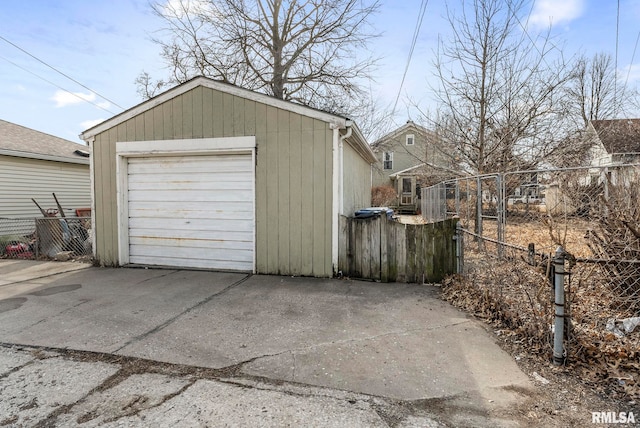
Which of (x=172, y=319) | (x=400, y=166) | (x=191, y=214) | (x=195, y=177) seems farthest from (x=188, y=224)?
(x=400, y=166)

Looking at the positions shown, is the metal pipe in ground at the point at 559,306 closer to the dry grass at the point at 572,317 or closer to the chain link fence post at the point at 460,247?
the dry grass at the point at 572,317

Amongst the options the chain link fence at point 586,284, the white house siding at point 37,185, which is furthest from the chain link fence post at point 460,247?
the white house siding at point 37,185

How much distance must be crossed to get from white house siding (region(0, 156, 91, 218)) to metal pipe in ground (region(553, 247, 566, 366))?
13087 mm

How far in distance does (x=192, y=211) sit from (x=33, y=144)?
8932mm

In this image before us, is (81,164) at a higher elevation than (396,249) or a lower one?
higher

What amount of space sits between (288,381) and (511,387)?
1.59 m

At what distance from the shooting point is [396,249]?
5.23 m

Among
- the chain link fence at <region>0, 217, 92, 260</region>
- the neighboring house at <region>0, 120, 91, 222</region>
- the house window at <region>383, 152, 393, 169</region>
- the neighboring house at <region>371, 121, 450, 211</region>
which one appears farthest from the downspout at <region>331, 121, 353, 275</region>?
the house window at <region>383, 152, 393, 169</region>

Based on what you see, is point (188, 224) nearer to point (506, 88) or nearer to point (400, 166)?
point (506, 88)

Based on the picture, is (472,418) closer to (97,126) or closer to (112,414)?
(112,414)

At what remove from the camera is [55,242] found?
309 inches

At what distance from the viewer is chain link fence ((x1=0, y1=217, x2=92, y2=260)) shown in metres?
7.72

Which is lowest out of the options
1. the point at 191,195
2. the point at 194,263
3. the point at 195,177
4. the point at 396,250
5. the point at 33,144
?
the point at 194,263

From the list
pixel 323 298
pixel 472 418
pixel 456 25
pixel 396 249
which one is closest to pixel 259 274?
pixel 323 298
